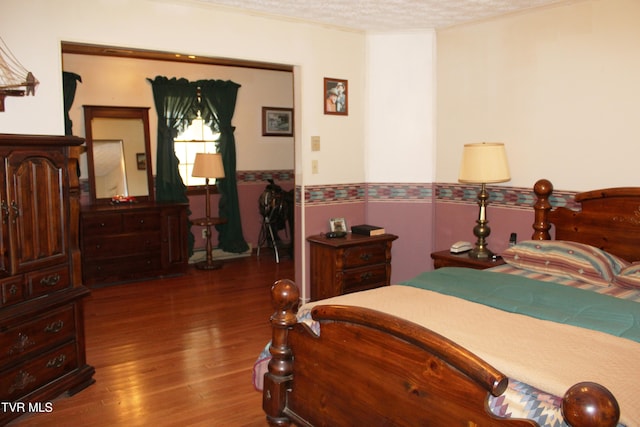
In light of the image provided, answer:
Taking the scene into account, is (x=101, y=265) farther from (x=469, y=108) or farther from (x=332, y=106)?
(x=469, y=108)

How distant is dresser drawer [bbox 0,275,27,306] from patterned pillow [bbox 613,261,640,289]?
3.15 meters

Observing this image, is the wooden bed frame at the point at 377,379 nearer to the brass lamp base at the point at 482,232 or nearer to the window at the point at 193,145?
the brass lamp base at the point at 482,232

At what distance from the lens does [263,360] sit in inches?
98.2

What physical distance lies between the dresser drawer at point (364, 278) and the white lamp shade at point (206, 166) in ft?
8.10

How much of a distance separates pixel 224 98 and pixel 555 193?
4246 mm

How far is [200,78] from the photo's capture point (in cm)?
664

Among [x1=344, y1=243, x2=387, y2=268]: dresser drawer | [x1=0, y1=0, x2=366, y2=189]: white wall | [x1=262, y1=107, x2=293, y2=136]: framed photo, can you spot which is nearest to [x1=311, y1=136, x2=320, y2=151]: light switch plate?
[x1=0, y1=0, x2=366, y2=189]: white wall

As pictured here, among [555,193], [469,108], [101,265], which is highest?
[469,108]

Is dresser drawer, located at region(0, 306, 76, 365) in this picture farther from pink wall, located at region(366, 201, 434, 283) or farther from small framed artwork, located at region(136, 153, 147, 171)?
small framed artwork, located at region(136, 153, 147, 171)

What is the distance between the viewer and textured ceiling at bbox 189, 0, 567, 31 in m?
3.83

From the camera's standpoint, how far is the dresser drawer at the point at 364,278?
433cm

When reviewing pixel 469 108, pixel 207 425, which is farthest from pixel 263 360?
pixel 469 108

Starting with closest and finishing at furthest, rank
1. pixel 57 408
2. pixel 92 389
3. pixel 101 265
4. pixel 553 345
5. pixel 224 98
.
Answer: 1. pixel 553 345
2. pixel 57 408
3. pixel 92 389
4. pixel 101 265
5. pixel 224 98

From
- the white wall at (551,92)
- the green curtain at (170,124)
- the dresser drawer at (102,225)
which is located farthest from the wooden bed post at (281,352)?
the green curtain at (170,124)
